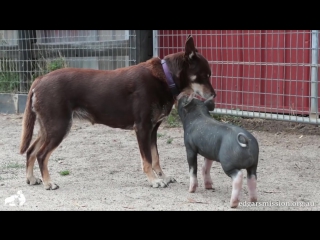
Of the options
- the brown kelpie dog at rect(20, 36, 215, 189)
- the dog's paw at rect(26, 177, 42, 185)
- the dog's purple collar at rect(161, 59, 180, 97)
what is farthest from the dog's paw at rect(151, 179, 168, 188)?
the dog's paw at rect(26, 177, 42, 185)

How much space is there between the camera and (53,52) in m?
10.2

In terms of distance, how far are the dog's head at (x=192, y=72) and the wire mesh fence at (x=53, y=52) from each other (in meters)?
3.59

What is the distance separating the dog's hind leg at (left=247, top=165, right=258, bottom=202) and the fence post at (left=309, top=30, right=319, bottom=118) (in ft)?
10.1

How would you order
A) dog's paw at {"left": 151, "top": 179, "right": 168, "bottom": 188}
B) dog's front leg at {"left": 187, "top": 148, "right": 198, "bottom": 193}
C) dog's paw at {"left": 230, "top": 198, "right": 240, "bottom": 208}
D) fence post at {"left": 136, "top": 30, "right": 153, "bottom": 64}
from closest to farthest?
dog's paw at {"left": 230, "top": 198, "right": 240, "bottom": 208}, dog's front leg at {"left": 187, "top": 148, "right": 198, "bottom": 193}, dog's paw at {"left": 151, "top": 179, "right": 168, "bottom": 188}, fence post at {"left": 136, "top": 30, "right": 153, "bottom": 64}

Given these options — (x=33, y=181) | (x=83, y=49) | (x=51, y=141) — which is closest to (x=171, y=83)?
(x=51, y=141)

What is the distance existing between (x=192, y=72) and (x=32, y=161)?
1865mm

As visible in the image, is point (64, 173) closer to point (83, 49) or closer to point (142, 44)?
point (142, 44)

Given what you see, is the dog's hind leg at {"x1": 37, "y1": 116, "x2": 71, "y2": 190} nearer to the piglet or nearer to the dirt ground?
the dirt ground

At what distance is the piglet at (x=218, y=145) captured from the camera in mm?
4340

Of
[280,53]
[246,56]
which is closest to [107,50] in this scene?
[246,56]

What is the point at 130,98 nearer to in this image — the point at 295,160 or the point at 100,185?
the point at 100,185

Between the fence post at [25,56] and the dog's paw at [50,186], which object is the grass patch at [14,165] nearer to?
the dog's paw at [50,186]

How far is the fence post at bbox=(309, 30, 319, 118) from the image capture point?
7121mm

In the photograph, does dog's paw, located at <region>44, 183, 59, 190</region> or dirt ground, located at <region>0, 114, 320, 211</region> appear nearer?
dirt ground, located at <region>0, 114, 320, 211</region>
